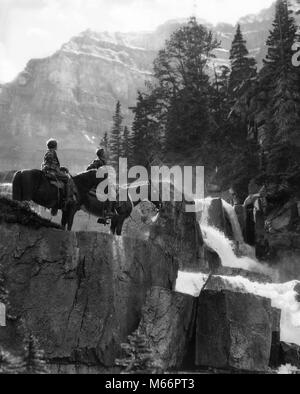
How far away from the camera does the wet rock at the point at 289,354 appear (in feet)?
67.5

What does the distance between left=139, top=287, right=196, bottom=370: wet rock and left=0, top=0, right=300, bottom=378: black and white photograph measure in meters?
0.05

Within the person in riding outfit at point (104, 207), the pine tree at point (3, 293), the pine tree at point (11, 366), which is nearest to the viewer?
the pine tree at point (11, 366)

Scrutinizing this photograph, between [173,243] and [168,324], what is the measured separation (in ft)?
42.0

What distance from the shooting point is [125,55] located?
16575cm

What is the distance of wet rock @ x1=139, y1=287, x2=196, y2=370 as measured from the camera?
18453 millimetres

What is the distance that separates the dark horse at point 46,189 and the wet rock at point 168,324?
3.62m

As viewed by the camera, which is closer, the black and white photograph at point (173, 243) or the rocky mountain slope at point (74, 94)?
the black and white photograph at point (173, 243)

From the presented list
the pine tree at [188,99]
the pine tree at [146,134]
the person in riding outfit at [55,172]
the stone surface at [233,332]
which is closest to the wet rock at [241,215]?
the pine tree at [188,99]

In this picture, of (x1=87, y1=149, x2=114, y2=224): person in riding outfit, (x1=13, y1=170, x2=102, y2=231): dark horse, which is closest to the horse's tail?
(x1=13, y1=170, x2=102, y2=231): dark horse

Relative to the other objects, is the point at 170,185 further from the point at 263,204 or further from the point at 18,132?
the point at 18,132

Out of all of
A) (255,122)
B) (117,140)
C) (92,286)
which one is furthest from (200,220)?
(117,140)

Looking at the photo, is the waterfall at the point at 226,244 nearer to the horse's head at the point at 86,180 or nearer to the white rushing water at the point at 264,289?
the white rushing water at the point at 264,289

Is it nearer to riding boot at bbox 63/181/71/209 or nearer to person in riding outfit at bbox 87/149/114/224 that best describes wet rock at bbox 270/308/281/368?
person in riding outfit at bbox 87/149/114/224
